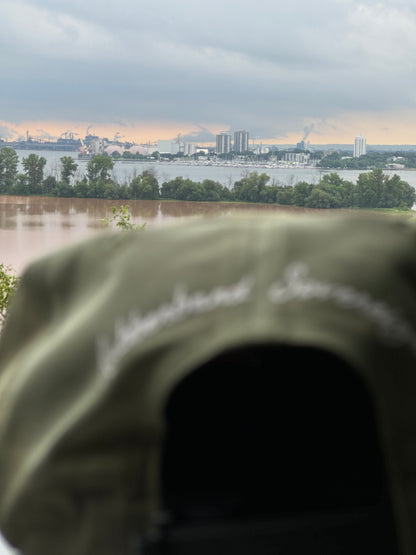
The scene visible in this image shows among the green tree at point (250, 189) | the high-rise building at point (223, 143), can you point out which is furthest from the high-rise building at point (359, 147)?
the high-rise building at point (223, 143)

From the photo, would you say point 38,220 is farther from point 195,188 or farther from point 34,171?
point 195,188

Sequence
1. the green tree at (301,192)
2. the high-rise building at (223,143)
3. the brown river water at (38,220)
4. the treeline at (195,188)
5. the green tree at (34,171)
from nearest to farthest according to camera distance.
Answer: the green tree at (301,192) → the treeline at (195,188) → the green tree at (34,171) → the high-rise building at (223,143) → the brown river water at (38,220)

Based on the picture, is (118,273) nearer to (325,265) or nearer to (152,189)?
(325,265)

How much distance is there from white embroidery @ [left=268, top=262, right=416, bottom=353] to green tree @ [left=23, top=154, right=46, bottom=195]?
1810cm

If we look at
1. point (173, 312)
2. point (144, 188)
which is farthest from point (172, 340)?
point (144, 188)

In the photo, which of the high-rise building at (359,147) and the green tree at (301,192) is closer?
the green tree at (301,192)

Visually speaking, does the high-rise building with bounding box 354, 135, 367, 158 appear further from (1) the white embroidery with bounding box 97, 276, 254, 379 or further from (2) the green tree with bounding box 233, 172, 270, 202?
(1) the white embroidery with bounding box 97, 276, 254, 379

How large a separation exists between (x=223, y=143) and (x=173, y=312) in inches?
782

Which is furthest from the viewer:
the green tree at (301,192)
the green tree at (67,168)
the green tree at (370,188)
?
the green tree at (67,168)

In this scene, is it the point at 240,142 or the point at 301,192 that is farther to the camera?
the point at 240,142

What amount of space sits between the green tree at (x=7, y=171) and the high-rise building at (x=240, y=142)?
5993 mm

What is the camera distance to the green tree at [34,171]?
57.7 ft

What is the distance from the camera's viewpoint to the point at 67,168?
17.9 meters

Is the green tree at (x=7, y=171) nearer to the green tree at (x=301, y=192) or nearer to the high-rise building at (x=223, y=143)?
the high-rise building at (x=223, y=143)
